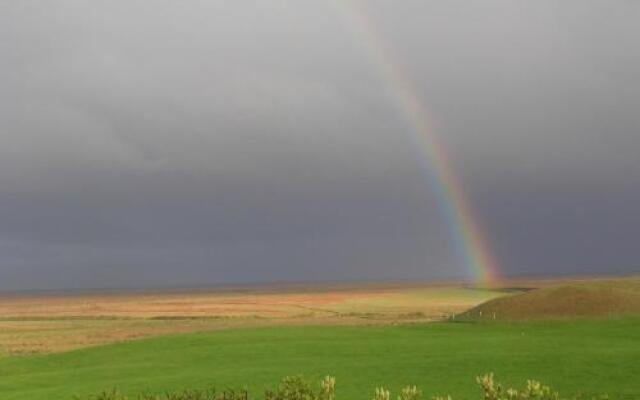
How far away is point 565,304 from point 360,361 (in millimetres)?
27539

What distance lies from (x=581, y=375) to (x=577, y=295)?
98.7 feet

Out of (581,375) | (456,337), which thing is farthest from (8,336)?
(581,375)

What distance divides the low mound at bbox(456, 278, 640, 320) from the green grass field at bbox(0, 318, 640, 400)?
494 centimetres

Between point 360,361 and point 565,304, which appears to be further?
point 565,304

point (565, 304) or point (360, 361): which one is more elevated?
point (565, 304)

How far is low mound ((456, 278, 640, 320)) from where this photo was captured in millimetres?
50656

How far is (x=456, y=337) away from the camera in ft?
130

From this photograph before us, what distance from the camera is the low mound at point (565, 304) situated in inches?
1994

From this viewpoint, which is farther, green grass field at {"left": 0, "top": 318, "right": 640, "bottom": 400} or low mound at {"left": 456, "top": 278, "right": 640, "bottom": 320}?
low mound at {"left": 456, "top": 278, "right": 640, "bottom": 320}

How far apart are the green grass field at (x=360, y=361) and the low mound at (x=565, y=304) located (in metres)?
4.94

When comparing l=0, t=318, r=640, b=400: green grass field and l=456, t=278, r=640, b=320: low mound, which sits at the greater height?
l=456, t=278, r=640, b=320: low mound

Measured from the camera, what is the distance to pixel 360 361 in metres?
31.3

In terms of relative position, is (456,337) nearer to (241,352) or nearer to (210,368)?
(241,352)

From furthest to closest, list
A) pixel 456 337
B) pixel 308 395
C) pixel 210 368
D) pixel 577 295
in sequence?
pixel 577 295
pixel 456 337
pixel 210 368
pixel 308 395
